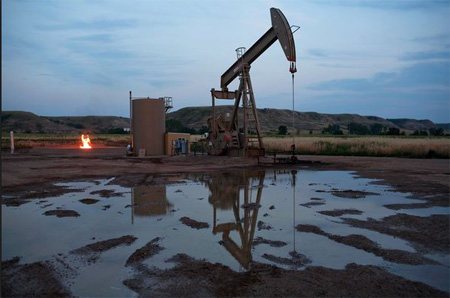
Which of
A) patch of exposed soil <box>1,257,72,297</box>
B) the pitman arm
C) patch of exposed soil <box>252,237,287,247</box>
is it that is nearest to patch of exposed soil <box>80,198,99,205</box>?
patch of exposed soil <box>1,257,72,297</box>

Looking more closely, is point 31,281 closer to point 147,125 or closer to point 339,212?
point 339,212

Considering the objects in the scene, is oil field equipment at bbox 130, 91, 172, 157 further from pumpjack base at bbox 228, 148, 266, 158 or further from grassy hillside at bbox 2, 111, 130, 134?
grassy hillside at bbox 2, 111, 130, 134

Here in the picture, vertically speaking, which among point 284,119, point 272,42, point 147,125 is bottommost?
point 147,125

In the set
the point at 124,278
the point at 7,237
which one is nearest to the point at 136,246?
the point at 124,278

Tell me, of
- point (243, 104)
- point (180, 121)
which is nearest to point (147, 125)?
point (243, 104)

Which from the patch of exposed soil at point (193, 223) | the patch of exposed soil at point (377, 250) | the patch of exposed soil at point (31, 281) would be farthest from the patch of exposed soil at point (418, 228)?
the patch of exposed soil at point (31, 281)

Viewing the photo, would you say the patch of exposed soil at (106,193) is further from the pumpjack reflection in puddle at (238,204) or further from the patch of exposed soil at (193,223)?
the patch of exposed soil at (193,223)

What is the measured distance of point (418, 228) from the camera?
6566 millimetres

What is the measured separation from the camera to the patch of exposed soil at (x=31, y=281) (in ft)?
13.2

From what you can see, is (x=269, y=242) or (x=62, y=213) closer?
(x=269, y=242)

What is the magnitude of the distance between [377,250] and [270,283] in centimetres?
197

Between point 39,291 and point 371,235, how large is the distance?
4.68 m

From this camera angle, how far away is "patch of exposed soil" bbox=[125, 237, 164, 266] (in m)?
5.06

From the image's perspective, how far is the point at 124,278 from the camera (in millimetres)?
4441
